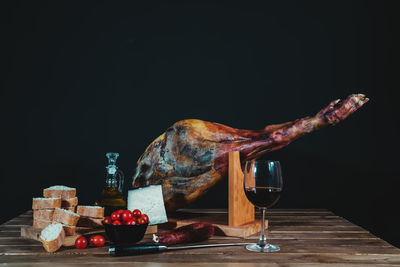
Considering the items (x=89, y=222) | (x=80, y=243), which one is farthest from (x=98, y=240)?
(x=89, y=222)

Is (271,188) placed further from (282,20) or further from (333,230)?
(282,20)

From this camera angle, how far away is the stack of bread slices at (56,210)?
4.15 feet

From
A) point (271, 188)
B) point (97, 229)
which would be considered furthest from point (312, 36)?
point (97, 229)

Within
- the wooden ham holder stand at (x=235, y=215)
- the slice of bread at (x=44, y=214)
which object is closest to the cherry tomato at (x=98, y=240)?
the slice of bread at (x=44, y=214)

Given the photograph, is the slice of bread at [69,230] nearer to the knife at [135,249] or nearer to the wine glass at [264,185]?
the knife at [135,249]

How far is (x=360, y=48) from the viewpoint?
2129mm

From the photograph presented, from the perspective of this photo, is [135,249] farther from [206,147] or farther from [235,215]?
[206,147]

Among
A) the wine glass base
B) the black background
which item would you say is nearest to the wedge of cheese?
the wine glass base

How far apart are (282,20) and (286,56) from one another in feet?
0.62

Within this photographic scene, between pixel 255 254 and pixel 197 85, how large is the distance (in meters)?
1.21

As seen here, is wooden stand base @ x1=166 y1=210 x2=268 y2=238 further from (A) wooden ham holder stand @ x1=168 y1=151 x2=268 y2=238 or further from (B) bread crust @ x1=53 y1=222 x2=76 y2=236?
(B) bread crust @ x1=53 y1=222 x2=76 y2=236

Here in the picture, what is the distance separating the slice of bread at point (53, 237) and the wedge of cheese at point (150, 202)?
265mm

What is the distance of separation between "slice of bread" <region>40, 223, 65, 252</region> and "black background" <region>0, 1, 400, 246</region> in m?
0.95

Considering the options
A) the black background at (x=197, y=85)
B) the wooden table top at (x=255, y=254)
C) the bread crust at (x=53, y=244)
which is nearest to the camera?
the wooden table top at (x=255, y=254)
